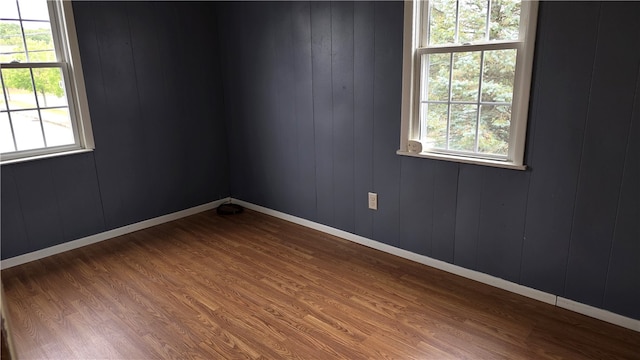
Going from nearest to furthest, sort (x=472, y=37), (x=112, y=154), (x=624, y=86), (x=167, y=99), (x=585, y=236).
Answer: (x=624, y=86) → (x=585, y=236) → (x=472, y=37) → (x=112, y=154) → (x=167, y=99)

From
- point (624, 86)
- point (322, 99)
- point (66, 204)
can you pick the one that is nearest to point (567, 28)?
point (624, 86)

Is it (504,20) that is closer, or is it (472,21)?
(504,20)

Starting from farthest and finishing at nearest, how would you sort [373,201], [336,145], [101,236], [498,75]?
[101,236] < [336,145] < [373,201] < [498,75]

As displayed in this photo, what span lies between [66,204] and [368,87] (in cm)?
250

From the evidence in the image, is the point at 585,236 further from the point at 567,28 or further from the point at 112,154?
the point at 112,154

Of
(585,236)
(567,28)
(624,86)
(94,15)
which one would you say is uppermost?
(94,15)

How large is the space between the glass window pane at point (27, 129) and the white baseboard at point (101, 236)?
79 cm

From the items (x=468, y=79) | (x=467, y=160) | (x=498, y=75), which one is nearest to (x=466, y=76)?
(x=468, y=79)

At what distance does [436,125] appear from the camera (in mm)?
2750

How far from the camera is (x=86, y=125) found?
10.8ft

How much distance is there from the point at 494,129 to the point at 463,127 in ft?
0.64

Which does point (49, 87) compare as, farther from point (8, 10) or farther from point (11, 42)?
point (8, 10)

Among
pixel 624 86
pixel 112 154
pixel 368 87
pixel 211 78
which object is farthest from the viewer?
pixel 211 78

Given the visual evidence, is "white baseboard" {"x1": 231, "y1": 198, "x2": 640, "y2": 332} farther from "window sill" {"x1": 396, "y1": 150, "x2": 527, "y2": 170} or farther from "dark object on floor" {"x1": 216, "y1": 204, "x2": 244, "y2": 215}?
"window sill" {"x1": 396, "y1": 150, "x2": 527, "y2": 170}
